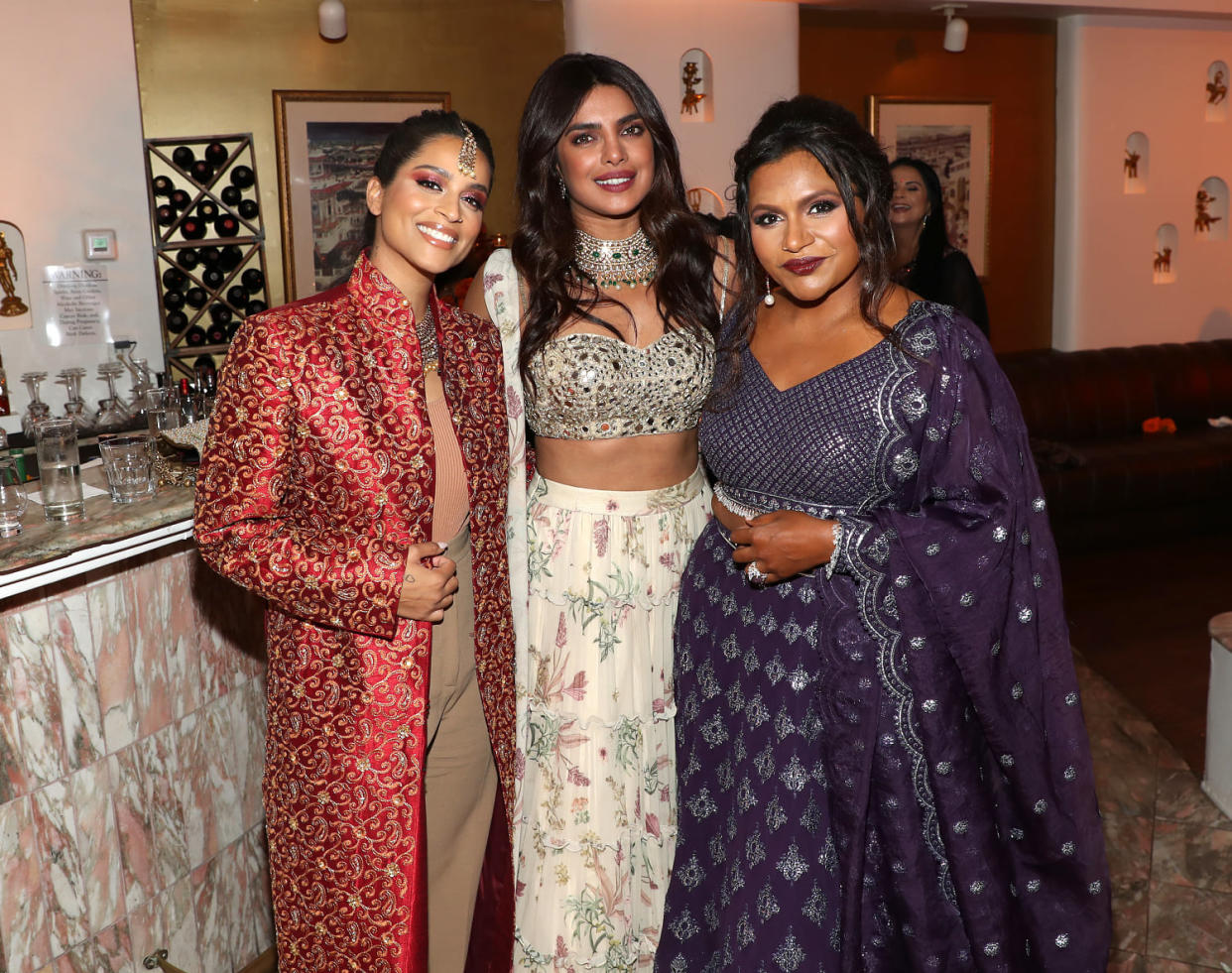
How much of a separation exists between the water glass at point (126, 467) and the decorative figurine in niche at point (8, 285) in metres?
2.87

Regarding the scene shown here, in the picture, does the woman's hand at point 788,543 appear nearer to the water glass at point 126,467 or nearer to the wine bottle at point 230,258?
the water glass at point 126,467

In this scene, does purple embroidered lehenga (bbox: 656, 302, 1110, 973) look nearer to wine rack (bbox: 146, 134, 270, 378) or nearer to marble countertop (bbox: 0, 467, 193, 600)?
marble countertop (bbox: 0, 467, 193, 600)

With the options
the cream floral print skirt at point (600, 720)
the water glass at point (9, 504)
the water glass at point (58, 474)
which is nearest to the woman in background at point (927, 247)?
the cream floral print skirt at point (600, 720)

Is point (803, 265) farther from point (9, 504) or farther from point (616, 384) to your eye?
point (9, 504)

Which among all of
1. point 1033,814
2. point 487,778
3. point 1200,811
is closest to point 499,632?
point 487,778

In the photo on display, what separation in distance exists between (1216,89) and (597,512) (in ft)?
22.8

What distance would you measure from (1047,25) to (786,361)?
6208 millimetres

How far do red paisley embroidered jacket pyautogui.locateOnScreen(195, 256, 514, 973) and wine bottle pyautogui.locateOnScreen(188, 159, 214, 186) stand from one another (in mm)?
3605

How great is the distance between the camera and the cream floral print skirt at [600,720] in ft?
7.61

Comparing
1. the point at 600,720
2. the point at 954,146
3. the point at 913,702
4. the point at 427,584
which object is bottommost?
the point at 600,720

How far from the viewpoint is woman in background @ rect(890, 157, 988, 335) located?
3.62 m

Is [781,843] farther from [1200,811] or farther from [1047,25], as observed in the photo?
[1047,25]

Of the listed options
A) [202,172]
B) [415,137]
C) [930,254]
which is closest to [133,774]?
[415,137]

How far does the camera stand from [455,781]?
2174 millimetres
